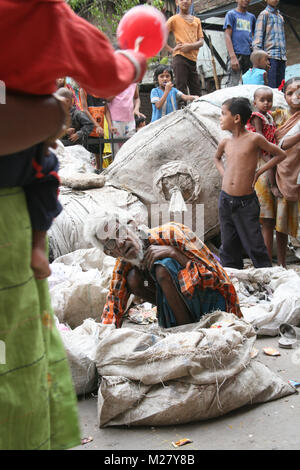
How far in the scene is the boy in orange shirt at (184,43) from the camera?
21.5ft

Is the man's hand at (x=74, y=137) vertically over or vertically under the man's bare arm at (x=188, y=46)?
under

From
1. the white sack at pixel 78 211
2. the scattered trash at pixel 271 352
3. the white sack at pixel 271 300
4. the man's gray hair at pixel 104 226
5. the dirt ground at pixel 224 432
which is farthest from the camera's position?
the white sack at pixel 78 211

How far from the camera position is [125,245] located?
2986 mm

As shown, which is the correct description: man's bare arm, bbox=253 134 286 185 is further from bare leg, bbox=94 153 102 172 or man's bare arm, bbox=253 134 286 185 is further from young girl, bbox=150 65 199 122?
bare leg, bbox=94 153 102 172

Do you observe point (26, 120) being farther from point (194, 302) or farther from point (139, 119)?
point (139, 119)

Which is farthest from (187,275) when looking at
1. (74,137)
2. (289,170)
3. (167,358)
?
(74,137)

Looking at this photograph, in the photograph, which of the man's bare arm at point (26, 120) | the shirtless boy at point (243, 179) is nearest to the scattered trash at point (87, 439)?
the man's bare arm at point (26, 120)

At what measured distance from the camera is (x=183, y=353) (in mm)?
2439

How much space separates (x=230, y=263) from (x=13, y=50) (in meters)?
3.88

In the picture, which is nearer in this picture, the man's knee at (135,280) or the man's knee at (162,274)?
the man's knee at (162,274)

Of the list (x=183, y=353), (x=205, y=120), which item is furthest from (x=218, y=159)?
(x=183, y=353)

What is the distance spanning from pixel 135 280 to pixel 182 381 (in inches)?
34.1

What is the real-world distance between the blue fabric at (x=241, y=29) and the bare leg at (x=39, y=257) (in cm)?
638

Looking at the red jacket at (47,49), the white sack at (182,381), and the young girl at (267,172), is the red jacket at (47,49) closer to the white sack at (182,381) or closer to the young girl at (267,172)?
the white sack at (182,381)
